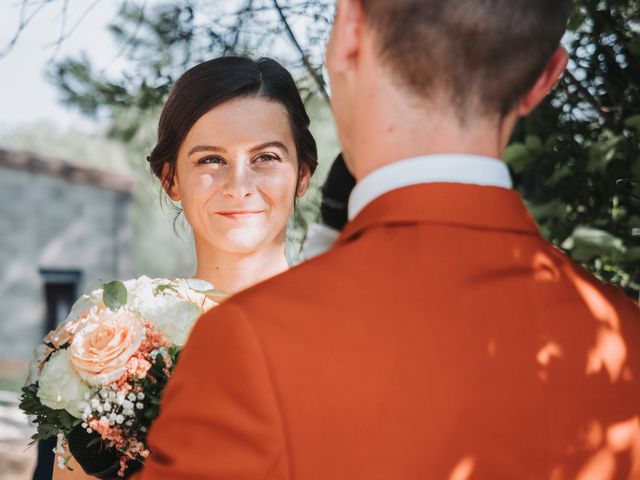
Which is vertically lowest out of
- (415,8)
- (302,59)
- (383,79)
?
(302,59)

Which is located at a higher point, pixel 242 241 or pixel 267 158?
pixel 267 158

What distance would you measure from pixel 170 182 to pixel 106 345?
811 mm

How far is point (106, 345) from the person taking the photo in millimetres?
2061

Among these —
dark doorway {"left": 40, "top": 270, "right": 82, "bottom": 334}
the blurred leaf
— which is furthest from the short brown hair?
dark doorway {"left": 40, "top": 270, "right": 82, "bottom": 334}

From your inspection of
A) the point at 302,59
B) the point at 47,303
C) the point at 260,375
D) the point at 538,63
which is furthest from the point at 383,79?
the point at 47,303

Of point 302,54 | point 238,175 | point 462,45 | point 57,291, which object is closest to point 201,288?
point 238,175

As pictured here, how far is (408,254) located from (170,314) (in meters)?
1.04

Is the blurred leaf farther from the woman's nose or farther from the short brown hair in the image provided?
the short brown hair

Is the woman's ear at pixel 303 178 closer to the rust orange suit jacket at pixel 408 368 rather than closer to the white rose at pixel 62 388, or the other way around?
the white rose at pixel 62 388

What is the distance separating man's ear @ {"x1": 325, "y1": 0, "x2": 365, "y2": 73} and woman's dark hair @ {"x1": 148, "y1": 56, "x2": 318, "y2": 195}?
1.30 meters

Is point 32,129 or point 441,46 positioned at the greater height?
point 441,46

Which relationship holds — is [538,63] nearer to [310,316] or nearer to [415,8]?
[415,8]

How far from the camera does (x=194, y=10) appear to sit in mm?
4340

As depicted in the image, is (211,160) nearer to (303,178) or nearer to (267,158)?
(267,158)
